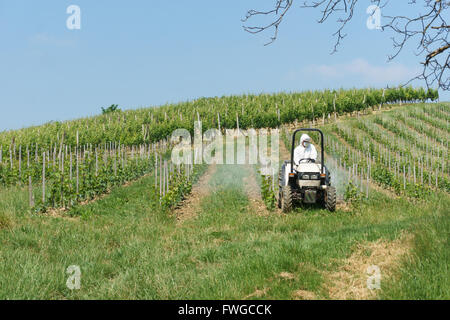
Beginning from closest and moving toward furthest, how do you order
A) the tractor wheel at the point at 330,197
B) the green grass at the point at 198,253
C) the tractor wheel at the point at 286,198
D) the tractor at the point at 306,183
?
the green grass at the point at 198,253, the tractor at the point at 306,183, the tractor wheel at the point at 286,198, the tractor wheel at the point at 330,197

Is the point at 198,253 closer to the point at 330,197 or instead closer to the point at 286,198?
the point at 286,198

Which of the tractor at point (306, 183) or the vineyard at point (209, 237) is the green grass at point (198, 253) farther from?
the tractor at point (306, 183)

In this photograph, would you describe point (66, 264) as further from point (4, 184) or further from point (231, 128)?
point (231, 128)

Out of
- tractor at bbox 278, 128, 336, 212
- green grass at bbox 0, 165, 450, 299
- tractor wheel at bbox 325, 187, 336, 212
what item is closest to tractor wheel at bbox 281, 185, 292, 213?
tractor at bbox 278, 128, 336, 212

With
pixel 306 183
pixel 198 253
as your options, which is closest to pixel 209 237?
pixel 198 253

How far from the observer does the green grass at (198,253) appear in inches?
178

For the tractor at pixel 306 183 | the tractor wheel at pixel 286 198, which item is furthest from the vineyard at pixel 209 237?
the tractor at pixel 306 183

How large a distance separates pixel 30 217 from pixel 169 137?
2022cm

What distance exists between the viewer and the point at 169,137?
2961cm

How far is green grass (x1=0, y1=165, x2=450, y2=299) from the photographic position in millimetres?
4527

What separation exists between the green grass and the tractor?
1.27 ft

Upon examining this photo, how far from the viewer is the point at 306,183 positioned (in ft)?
→ 31.1

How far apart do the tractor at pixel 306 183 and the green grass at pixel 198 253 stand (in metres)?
0.39

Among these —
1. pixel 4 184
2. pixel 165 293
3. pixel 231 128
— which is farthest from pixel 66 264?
pixel 231 128
